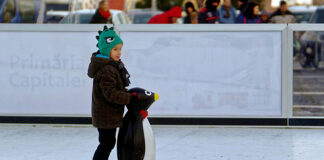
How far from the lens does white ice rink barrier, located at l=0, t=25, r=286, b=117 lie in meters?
7.34

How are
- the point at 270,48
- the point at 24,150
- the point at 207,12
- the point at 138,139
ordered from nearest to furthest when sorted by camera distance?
the point at 138,139 < the point at 24,150 < the point at 270,48 < the point at 207,12

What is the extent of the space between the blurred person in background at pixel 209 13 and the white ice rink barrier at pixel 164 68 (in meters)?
1.95

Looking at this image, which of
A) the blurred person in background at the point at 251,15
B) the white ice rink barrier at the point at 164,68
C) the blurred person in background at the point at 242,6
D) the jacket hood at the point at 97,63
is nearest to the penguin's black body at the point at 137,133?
the jacket hood at the point at 97,63

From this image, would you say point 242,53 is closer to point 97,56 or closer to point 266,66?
point 266,66

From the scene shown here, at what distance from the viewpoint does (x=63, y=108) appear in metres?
7.54

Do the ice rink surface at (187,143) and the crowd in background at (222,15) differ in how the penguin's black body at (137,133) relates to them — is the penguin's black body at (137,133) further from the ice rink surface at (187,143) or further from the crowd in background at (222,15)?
the crowd in background at (222,15)

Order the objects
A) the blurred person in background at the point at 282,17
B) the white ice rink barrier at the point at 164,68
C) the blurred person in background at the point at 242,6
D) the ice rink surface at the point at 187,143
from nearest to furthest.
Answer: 1. the ice rink surface at the point at 187,143
2. the white ice rink barrier at the point at 164,68
3. the blurred person in background at the point at 242,6
4. the blurred person in background at the point at 282,17

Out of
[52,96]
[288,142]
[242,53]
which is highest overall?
[242,53]

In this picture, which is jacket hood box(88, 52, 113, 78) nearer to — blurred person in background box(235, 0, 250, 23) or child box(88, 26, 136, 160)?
child box(88, 26, 136, 160)

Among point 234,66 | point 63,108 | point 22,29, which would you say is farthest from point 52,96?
point 234,66

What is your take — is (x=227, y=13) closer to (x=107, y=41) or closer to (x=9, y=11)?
(x=9, y=11)

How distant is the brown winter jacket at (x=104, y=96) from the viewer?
4613 mm

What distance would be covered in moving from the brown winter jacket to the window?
764cm

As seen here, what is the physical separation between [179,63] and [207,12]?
226cm
